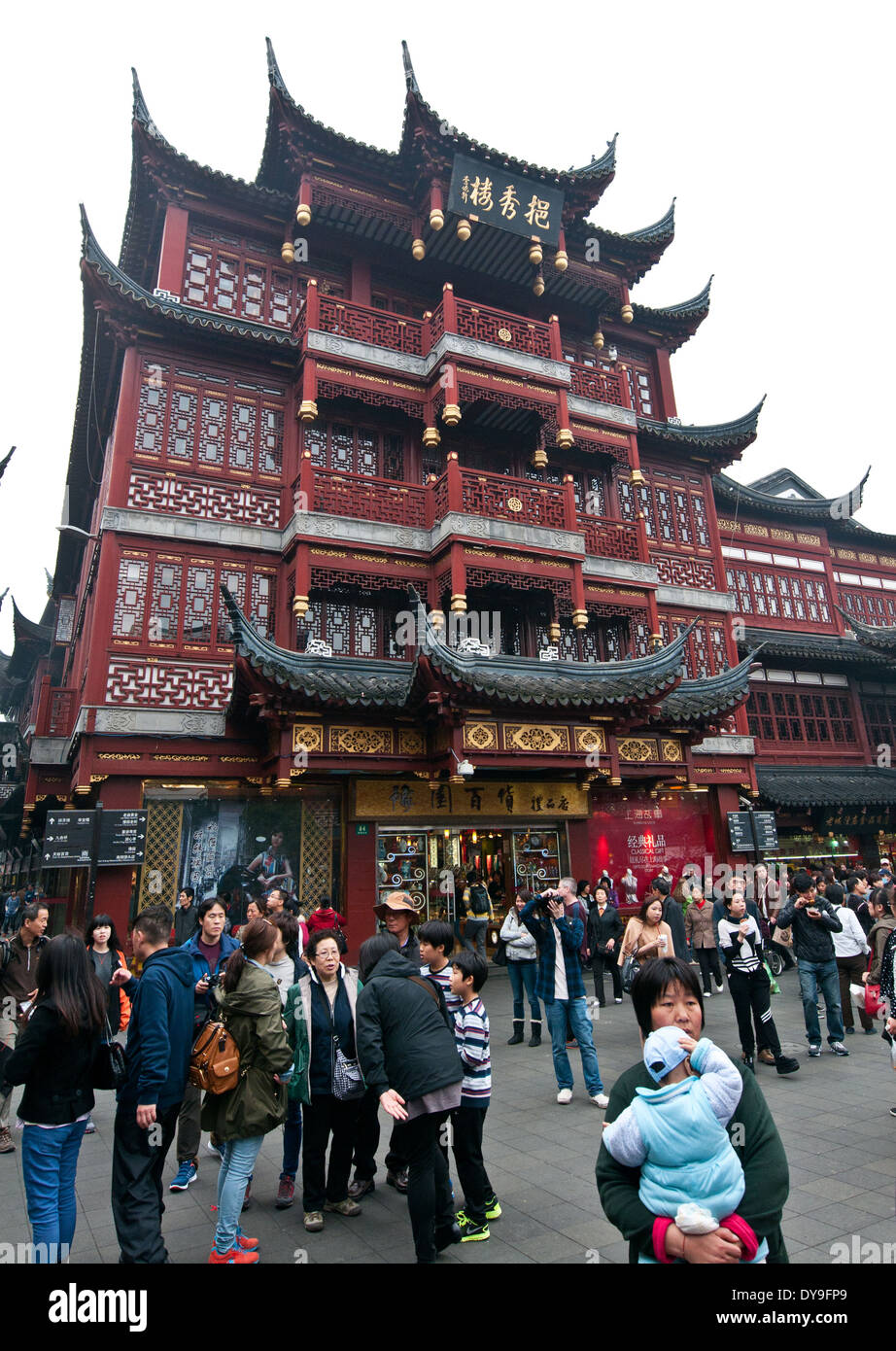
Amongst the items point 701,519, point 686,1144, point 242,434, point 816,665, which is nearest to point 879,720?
point 816,665

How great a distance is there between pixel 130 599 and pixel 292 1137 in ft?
36.9

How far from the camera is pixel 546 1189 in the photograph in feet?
16.8

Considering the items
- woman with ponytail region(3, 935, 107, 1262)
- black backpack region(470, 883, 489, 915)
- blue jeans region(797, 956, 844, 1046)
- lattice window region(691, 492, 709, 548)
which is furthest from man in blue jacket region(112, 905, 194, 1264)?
lattice window region(691, 492, 709, 548)

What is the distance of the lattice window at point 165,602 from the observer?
46.9ft

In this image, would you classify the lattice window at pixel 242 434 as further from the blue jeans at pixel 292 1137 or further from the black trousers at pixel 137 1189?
the black trousers at pixel 137 1189

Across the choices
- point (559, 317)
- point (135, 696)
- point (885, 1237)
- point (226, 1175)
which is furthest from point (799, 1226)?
point (559, 317)

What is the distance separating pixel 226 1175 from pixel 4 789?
22822 mm

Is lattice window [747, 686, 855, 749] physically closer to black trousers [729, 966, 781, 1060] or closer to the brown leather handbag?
black trousers [729, 966, 781, 1060]

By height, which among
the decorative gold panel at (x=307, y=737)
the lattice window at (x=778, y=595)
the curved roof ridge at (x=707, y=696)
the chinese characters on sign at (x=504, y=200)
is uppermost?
the chinese characters on sign at (x=504, y=200)

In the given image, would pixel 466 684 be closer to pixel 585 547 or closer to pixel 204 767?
pixel 204 767

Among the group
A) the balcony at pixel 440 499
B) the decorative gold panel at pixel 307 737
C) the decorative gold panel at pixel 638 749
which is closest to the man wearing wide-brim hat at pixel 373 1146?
the decorative gold panel at pixel 307 737

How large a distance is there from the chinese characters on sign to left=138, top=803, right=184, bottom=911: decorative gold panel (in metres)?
14.4

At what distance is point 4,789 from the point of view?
2323 centimetres

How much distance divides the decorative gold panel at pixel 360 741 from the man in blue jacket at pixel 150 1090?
349 inches
